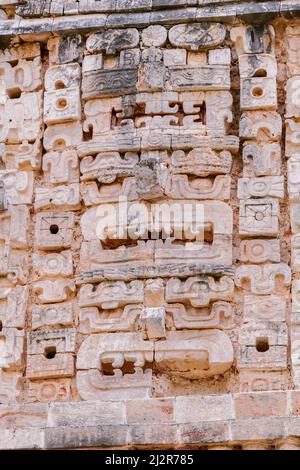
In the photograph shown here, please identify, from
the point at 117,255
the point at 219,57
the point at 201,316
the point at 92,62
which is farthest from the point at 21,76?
the point at 201,316

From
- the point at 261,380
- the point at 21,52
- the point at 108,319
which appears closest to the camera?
the point at 261,380

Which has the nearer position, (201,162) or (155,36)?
(201,162)

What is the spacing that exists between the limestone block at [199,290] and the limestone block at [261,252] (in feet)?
0.75

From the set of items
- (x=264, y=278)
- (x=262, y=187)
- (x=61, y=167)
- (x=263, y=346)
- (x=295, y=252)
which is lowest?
(x=263, y=346)

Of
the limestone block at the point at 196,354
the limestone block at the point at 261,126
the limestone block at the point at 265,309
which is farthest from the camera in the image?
the limestone block at the point at 261,126

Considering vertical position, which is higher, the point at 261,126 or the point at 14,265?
the point at 261,126

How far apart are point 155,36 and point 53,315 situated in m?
2.24

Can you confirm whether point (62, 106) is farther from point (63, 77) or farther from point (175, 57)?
point (175, 57)

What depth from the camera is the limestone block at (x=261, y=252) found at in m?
12.7

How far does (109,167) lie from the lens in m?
13.1

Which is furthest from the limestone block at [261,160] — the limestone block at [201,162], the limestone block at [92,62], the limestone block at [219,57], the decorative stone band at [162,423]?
the decorative stone band at [162,423]

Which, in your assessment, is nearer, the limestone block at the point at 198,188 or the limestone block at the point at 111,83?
the limestone block at the point at 198,188

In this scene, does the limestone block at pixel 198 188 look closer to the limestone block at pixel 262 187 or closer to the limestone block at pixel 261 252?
the limestone block at pixel 262 187

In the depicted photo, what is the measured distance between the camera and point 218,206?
508 inches
